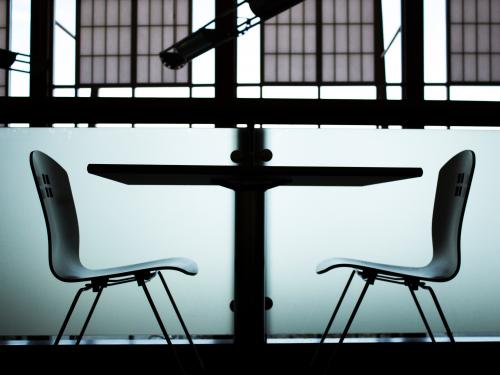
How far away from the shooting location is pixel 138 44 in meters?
9.47

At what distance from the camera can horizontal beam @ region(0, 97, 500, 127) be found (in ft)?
5.74

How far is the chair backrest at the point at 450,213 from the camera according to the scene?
4.48 feet

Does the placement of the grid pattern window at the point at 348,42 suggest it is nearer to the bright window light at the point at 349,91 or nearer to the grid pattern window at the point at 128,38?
the bright window light at the point at 349,91

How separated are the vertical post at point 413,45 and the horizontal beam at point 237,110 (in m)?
5.67

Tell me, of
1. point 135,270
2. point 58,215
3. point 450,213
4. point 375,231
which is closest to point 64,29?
point 58,215

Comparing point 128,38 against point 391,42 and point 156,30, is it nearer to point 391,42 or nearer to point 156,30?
point 156,30

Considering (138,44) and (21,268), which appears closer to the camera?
(21,268)

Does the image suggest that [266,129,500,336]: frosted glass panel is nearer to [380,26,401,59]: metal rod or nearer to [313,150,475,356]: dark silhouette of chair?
[313,150,475,356]: dark silhouette of chair

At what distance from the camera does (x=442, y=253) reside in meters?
1.50

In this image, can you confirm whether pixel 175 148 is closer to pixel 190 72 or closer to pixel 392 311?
pixel 392 311

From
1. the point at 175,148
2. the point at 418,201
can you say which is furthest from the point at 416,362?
the point at 175,148

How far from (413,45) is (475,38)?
2.07 meters

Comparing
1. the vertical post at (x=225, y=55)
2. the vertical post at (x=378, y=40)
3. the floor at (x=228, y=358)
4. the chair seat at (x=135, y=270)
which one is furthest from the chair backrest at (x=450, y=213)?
the vertical post at (x=378, y=40)

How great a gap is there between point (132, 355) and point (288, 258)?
0.68 m
